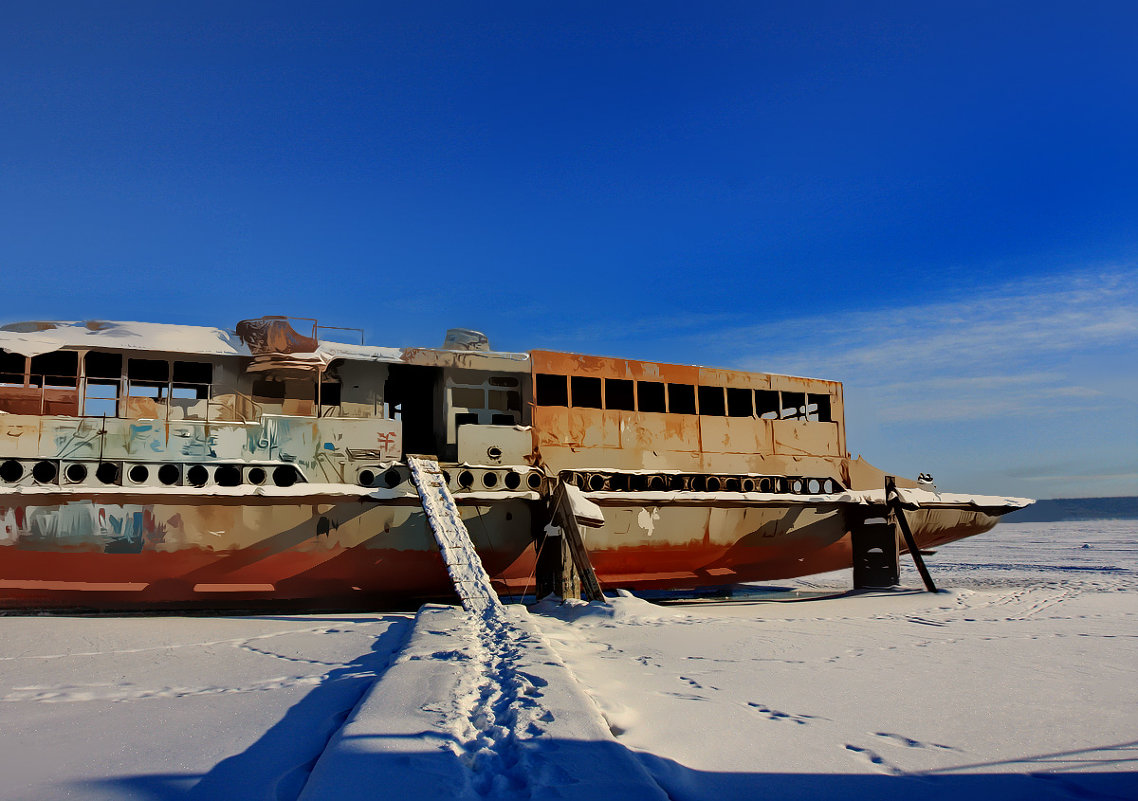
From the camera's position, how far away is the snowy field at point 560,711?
305 cm

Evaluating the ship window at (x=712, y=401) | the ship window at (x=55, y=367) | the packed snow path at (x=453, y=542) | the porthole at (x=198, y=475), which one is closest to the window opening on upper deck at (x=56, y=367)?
Answer: the ship window at (x=55, y=367)

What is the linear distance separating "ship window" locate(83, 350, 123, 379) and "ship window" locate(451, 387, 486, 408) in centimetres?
587

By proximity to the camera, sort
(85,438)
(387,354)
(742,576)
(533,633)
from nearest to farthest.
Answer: (533,633)
(85,438)
(387,354)
(742,576)

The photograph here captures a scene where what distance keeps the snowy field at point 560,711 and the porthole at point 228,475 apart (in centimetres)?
379

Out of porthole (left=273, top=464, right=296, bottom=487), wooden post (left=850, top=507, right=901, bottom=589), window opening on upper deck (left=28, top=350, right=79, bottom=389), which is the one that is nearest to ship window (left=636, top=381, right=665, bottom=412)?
wooden post (left=850, top=507, right=901, bottom=589)

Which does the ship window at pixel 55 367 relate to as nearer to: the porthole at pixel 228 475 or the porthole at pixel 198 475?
the porthole at pixel 198 475

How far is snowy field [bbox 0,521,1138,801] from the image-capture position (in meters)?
3.05

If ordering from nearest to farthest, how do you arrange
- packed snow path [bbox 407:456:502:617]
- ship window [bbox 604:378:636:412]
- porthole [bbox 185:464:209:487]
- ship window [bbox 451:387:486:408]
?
1. packed snow path [bbox 407:456:502:617]
2. porthole [bbox 185:464:209:487]
3. ship window [bbox 451:387:486:408]
4. ship window [bbox 604:378:636:412]

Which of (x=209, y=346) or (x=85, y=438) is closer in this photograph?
(x=85, y=438)

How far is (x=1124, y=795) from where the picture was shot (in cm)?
313

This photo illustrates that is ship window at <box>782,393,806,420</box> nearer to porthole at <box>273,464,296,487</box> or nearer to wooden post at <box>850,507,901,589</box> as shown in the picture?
wooden post at <box>850,507,901,589</box>

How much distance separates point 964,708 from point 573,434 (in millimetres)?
10059

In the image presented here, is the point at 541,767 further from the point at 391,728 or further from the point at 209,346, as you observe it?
the point at 209,346

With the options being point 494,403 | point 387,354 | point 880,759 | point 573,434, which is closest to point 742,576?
point 573,434
